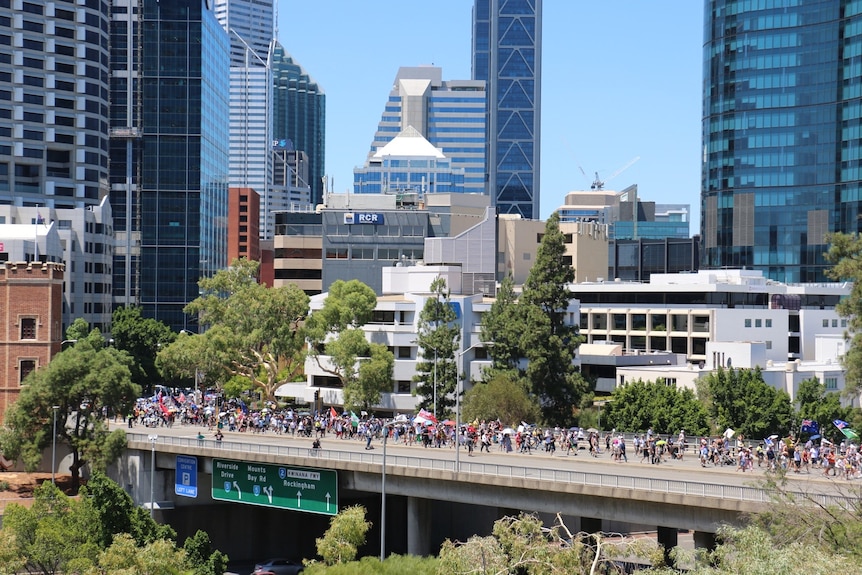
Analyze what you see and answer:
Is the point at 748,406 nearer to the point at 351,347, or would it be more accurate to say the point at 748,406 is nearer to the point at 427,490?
the point at 351,347

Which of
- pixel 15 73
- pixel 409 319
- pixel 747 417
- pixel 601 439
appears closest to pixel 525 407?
pixel 601 439

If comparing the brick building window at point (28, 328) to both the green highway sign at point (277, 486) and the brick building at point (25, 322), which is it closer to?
the brick building at point (25, 322)

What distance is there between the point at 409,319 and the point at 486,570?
7775 cm

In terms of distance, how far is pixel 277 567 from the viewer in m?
78.0

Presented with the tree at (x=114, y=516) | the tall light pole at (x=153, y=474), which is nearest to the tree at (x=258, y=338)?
the tall light pole at (x=153, y=474)

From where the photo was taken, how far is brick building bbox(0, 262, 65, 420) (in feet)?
334

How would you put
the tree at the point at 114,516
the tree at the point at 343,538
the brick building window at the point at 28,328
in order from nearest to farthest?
the tree at the point at 114,516, the tree at the point at 343,538, the brick building window at the point at 28,328

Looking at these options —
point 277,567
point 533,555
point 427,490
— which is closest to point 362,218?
point 277,567

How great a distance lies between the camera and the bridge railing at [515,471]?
59.4 meters

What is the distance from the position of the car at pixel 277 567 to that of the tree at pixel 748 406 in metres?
33.9

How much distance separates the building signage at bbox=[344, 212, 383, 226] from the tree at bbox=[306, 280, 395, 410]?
55018mm

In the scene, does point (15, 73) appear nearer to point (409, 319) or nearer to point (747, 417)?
point (409, 319)

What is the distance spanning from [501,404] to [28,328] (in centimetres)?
3863

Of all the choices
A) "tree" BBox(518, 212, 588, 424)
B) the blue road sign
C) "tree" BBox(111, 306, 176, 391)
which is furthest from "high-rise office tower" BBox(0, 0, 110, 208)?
the blue road sign
